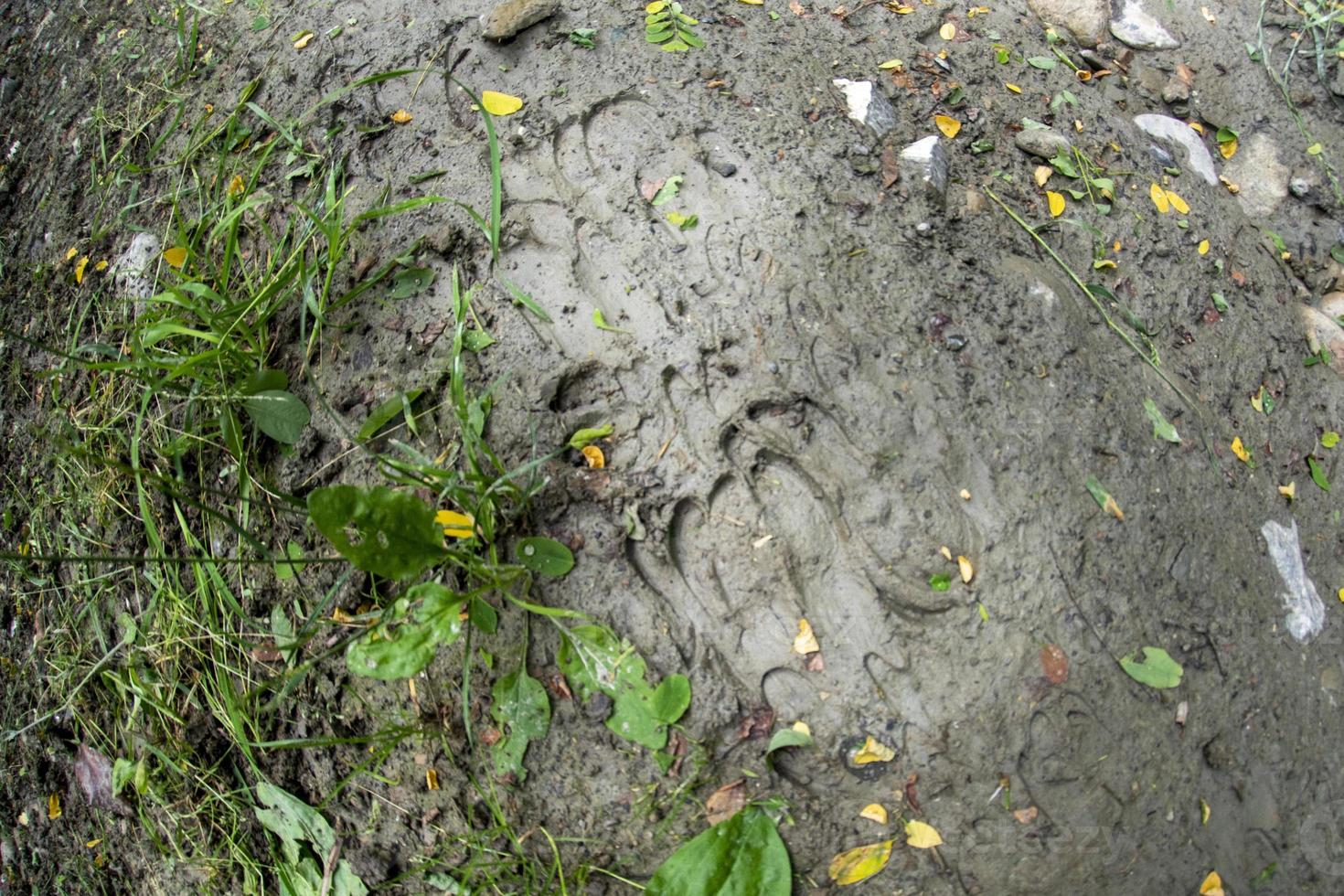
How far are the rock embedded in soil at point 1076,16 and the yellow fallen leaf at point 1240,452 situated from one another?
3.39ft

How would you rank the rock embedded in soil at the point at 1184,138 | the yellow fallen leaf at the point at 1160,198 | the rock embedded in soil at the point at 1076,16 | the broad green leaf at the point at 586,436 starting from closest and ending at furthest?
the broad green leaf at the point at 586,436, the yellow fallen leaf at the point at 1160,198, the rock embedded in soil at the point at 1184,138, the rock embedded in soil at the point at 1076,16

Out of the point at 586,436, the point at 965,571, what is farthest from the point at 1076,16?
the point at 586,436

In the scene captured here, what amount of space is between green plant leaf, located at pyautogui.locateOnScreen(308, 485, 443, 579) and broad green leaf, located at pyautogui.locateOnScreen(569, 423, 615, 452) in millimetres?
242

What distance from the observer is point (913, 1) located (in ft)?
6.99

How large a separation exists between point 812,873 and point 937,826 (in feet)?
0.63

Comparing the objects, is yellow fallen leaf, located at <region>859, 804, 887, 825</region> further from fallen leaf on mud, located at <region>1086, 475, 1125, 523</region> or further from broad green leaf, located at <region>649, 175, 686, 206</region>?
broad green leaf, located at <region>649, 175, 686, 206</region>

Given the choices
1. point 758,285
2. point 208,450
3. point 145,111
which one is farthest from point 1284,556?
point 145,111

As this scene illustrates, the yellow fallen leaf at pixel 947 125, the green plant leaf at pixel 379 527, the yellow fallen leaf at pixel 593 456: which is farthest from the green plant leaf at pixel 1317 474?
the green plant leaf at pixel 379 527

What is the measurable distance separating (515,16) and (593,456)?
92 centimetres

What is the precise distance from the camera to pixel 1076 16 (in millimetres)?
2283

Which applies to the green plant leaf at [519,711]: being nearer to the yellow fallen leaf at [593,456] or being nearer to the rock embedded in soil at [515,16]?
the yellow fallen leaf at [593,456]

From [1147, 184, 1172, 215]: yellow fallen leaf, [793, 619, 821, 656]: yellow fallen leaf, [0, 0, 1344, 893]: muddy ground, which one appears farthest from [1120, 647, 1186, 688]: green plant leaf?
[1147, 184, 1172, 215]: yellow fallen leaf

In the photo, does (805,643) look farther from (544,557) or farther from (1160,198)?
(1160,198)

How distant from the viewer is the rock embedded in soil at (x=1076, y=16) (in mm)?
2271
